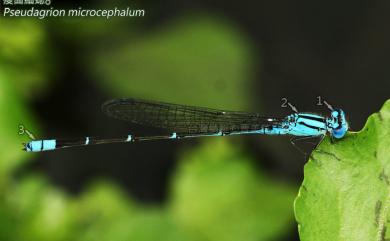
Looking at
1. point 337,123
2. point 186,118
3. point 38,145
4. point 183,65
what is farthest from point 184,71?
point 337,123

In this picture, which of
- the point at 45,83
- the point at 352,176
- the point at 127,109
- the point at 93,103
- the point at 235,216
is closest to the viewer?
the point at 352,176

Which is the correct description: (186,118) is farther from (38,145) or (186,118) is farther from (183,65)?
(183,65)

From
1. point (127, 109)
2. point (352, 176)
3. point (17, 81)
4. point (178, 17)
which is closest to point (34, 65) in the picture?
point (17, 81)

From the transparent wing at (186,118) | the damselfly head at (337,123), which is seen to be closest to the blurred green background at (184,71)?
the transparent wing at (186,118)

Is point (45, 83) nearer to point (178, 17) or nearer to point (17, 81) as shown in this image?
point (17, 81)

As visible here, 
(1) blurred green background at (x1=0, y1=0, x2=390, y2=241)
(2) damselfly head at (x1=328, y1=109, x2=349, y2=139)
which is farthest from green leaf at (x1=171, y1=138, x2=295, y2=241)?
(2) damselfly head at (x1=328, y1=109, x2=349, y2=139)

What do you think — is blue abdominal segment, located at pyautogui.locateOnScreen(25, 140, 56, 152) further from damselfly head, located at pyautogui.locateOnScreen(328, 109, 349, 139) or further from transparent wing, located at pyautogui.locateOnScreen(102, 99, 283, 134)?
damselfly head, located at pyautogui.locateOnScreen(328, 109, 349, 139)

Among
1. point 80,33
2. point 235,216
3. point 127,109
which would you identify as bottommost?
point 235,216

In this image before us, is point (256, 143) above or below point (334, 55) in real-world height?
below
